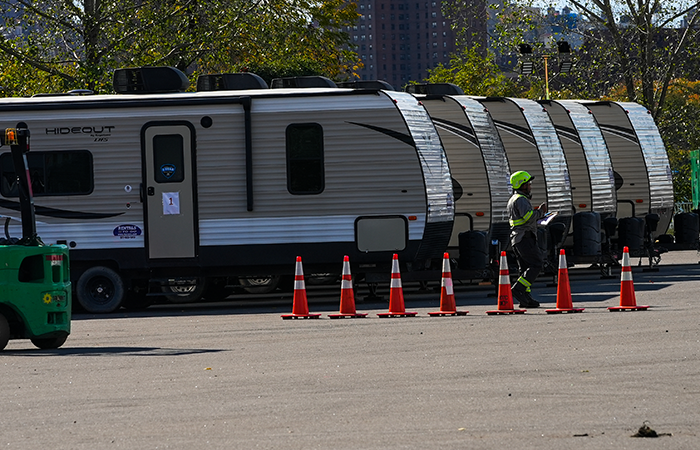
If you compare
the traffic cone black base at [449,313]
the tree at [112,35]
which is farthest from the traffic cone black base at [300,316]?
the tree at [112,35]

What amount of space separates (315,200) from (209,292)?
316 cm

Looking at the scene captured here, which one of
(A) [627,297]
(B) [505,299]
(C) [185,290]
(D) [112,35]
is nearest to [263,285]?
(C) [185,290]

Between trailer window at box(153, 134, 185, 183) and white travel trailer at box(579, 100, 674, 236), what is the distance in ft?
34.6

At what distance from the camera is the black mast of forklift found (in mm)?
13781

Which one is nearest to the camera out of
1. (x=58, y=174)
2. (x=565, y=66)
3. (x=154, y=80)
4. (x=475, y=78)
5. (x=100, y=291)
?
(x=58, y=174)

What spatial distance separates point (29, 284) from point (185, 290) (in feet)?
22.0

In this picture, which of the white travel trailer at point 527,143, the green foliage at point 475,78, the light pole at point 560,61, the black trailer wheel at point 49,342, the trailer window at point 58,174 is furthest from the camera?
the green foliage at point 475,78

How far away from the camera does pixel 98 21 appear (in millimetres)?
31984

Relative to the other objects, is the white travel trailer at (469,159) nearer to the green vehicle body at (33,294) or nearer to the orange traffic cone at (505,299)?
the orange traffic cone at (505,299)

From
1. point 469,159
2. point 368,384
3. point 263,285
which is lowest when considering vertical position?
point 263,285

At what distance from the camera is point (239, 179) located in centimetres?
1900

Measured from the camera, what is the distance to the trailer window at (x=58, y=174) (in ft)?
62.8

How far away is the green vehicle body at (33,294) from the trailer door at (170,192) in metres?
5.16

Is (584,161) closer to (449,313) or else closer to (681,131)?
(449,313)
